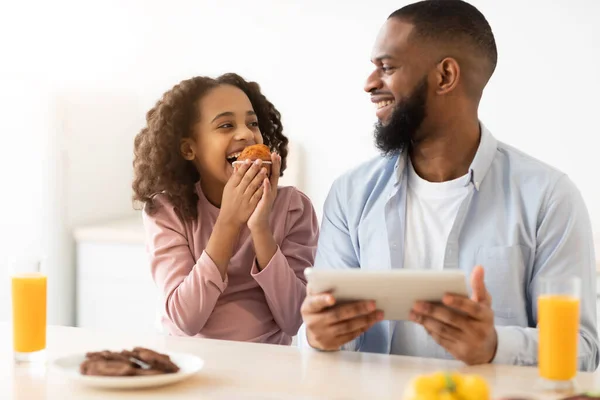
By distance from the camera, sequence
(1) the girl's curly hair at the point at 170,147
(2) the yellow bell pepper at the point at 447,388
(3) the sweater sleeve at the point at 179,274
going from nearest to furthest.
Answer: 1. (2) the yellow bell pepper at the point at 447,388
2. (3) the sweater sleeve at the point at 179,274
3. (1) the girl's curly hair at the point at 170,147

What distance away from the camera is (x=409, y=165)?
198 centimetres

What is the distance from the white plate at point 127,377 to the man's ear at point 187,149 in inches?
33.9

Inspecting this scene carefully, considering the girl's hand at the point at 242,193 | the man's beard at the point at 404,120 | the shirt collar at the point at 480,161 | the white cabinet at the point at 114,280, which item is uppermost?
the man's beard at the point at 404,120

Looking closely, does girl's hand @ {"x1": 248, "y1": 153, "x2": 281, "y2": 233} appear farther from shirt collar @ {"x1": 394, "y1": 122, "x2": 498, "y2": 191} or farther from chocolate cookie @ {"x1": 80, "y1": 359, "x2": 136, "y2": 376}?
chocolate cookie @ {"x1": 80, "y1": 359, "x2": 136, "y2": 376}

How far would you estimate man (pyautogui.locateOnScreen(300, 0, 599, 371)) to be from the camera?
179cm

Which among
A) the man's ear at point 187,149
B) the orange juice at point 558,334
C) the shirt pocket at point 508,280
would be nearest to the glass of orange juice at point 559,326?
the orange juice at point 558,334

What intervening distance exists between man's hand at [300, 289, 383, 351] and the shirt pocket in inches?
13.7

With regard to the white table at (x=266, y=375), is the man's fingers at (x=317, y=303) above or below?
above

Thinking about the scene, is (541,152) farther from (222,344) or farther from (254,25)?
(222,344)

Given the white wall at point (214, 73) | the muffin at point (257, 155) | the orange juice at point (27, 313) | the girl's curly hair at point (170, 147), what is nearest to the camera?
the orange juice at point (27, 313)

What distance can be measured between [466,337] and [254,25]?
229cm

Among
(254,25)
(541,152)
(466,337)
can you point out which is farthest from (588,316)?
(254,25)

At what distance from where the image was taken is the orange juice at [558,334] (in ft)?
4.37

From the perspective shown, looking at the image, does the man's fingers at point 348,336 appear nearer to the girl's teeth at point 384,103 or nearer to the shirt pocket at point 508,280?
the shirt pocket at point 508,280
